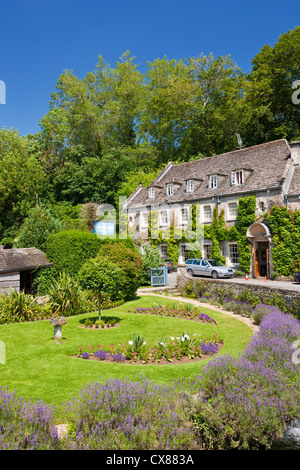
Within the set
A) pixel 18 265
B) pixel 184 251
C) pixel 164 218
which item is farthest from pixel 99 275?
pixel 164 218

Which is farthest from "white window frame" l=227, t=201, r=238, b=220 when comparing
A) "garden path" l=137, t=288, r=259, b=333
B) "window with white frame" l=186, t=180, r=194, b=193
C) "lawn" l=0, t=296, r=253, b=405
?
"lawn" l=0, t=296, r=253, b=405

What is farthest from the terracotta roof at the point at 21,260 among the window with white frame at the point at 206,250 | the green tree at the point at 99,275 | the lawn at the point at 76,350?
the window with white frame at the point at 206,250

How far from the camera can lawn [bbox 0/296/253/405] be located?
848cm

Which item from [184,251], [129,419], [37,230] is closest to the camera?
[129,419]

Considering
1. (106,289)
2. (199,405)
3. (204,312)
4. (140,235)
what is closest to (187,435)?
(199,405)

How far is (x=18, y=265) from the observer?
18.9 m

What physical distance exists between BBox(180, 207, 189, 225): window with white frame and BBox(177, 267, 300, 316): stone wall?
11.1 meters

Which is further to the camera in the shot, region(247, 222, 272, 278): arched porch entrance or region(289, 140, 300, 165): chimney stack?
region(247, 222, 272, 278): arched porch entrance

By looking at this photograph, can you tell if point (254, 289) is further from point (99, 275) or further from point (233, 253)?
point (233, 253)

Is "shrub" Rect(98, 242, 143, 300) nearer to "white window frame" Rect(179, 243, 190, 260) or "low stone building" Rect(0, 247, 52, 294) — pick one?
"low stone building" Rect(0, 247, 52, 294)

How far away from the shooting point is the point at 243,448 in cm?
612

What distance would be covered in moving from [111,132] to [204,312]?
46551mm

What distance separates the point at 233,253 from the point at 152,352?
834 inches

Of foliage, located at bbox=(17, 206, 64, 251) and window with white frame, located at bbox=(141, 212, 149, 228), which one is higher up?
window with white frame, located at bbox=(141, 212, 149, 228)
